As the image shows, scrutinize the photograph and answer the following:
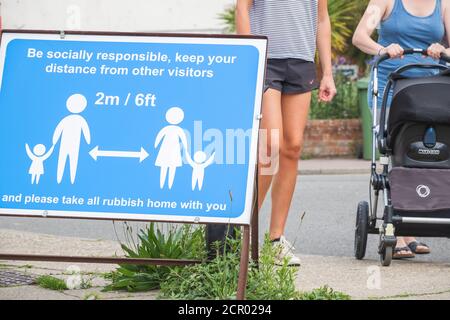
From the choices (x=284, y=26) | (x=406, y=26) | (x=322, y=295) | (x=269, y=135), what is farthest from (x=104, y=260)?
(x=406, y=26)

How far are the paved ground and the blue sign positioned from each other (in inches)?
23.7

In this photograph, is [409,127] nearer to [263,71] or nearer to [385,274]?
[385,274]

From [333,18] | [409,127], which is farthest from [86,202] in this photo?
[333,18]

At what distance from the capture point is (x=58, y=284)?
6.18 metres

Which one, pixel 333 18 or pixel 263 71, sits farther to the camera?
pixel 333 18

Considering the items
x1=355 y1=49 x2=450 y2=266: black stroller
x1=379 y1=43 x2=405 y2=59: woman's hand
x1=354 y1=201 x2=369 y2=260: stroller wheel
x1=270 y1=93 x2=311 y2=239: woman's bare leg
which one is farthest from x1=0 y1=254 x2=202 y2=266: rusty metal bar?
x1=379 y1=43 x2=405 y2=59: woman's hand

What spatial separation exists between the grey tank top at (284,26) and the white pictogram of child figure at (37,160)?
80.0 inches

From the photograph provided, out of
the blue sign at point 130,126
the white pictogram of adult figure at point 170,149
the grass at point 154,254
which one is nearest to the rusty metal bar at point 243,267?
the blue sign at point 130,126

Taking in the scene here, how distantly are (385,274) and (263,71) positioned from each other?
1823mm

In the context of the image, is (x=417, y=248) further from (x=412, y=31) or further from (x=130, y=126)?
(x=130, y=126)

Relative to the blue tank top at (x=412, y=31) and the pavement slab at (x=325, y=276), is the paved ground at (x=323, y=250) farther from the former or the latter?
the blue tank top at (x=412, y=31)

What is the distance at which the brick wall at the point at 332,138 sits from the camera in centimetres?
1911

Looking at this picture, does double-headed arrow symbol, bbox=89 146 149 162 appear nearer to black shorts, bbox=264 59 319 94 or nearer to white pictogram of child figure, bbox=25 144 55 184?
white pictogram of child figure, bbox=25 144 55 184

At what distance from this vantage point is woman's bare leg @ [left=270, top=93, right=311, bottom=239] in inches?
287
